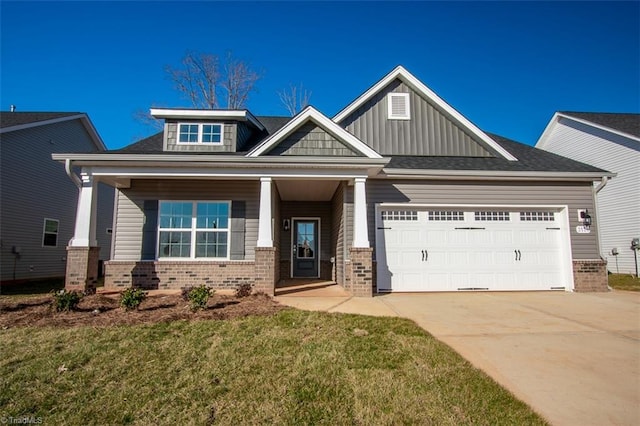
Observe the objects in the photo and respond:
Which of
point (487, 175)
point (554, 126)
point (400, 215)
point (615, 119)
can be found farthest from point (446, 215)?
point (554, 126)

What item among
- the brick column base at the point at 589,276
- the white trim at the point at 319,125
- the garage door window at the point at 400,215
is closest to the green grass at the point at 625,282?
the brick column base at the point at 589,276

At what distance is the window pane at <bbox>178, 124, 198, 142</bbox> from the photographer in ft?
33.7

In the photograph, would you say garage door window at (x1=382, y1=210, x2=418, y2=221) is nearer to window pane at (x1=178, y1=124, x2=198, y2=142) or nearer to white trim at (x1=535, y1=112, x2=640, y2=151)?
window pane at (x1=178, y1=124, x2=198, y2=142)

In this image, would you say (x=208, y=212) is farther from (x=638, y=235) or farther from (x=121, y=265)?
(x=638, y=235)

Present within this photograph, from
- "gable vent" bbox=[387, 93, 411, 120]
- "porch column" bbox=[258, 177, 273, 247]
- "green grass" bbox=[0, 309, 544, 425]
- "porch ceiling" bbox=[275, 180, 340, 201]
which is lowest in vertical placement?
"green grass" bbox=[0, 309, 544, 425]

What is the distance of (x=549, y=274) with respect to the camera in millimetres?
9219

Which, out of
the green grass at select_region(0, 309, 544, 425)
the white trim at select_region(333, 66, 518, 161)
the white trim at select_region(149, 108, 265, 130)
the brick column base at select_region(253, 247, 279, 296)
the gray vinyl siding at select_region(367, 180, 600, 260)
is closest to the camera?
the green grass at select_region(0, 309, 544, 425)

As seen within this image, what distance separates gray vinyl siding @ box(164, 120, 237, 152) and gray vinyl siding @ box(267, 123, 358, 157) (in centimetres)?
230

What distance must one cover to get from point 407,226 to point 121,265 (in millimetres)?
7780

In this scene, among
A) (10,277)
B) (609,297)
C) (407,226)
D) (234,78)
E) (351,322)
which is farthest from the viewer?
(234,78)

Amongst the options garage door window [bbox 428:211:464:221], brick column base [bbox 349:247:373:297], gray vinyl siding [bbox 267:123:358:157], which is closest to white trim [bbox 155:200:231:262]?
gray vinyl siding [bbox 267:123:358:157]

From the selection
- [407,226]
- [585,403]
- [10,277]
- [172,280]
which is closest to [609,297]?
[407,226]

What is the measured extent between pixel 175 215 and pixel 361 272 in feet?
17.8

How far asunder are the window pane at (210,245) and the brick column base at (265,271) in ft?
6.24
